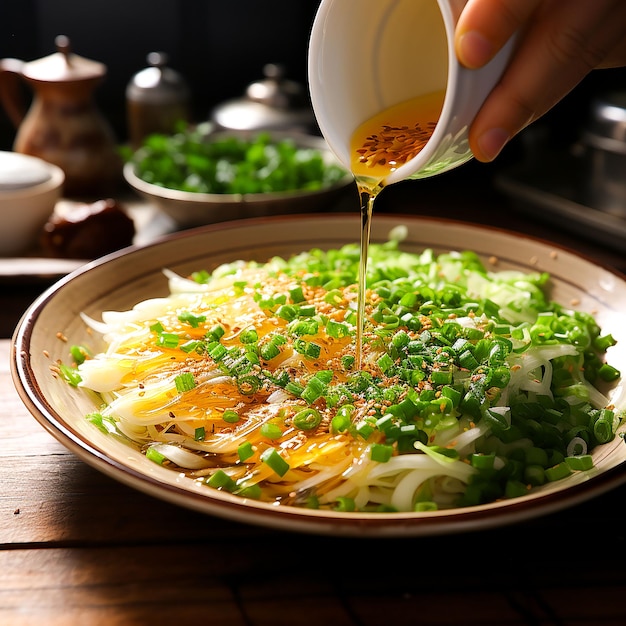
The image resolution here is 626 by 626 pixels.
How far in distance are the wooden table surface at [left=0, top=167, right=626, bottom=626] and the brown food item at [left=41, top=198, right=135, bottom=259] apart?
1.50 m

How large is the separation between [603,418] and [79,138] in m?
2.83

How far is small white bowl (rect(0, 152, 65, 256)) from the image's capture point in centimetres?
Result: 309

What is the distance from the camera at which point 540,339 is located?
6.54 ft

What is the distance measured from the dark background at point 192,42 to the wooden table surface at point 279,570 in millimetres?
3221

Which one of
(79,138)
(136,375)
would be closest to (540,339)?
(136,375)

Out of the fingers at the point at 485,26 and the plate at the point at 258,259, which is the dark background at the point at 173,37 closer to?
the plate at the point at 258,259

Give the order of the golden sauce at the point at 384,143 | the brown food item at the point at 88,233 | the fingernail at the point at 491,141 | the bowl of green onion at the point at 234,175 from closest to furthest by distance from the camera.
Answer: the fingernail at the point at 491,141 < the golden sauce at the point at 384,143 < the brown food item at the point at 88,233 < the bowl of green onion at the point at 234,175

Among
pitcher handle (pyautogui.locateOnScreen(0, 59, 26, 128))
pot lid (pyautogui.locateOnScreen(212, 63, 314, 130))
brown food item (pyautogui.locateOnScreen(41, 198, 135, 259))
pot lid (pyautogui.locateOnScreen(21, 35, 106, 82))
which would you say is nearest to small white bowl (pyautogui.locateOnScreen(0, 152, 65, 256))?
brown food item (pyautogui.locateOnScreen(41, 198, 135, 259))

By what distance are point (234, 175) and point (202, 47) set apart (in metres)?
1.61

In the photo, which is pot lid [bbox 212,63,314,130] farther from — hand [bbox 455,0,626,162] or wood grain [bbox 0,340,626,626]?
wood grain [bbox 0,340,626,626]

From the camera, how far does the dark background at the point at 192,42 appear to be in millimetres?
4539

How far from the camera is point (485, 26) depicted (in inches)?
55.9

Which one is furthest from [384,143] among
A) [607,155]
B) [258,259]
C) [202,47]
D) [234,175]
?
[202,47]

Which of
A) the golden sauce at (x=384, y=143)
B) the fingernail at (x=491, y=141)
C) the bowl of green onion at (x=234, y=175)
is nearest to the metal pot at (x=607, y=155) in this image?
the bowl of green onion at (x=234, y=175)
